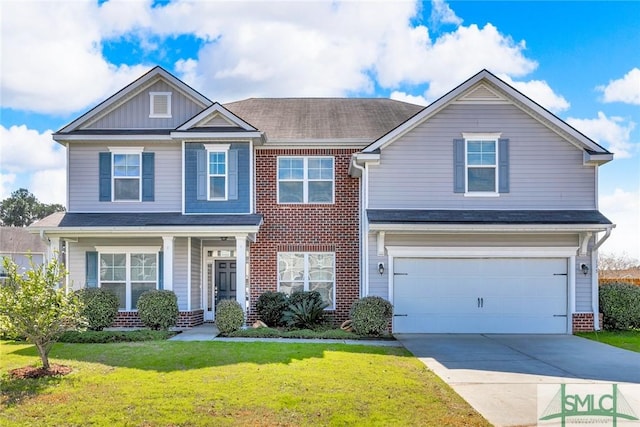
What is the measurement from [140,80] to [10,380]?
10.3m

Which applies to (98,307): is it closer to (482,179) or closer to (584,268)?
(482,179)

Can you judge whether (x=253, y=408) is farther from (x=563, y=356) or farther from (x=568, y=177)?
(x=568, y=177)

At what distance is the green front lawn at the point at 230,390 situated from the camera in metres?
7.25

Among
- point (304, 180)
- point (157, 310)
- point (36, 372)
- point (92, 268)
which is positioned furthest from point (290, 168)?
point (36, 372)

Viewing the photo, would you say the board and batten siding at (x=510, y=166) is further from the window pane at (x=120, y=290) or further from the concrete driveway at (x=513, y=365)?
the window pane at (x=120, y=290)

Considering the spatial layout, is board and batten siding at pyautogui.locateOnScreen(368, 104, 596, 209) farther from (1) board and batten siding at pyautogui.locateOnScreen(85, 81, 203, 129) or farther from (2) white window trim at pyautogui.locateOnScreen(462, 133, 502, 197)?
(1) board and batten siding at pyautogui.locateOnScreen(85, 81, 203, 129)

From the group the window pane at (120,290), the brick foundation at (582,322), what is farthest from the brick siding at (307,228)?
the brick foundation at (582,322)

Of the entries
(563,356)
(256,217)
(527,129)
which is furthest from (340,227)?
(563,356)

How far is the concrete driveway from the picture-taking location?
7.98 meters

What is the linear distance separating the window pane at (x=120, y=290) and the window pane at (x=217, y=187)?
3766 mm

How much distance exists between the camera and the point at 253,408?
755cm

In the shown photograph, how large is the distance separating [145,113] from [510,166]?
10.8 metres

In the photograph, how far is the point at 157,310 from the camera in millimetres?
14938

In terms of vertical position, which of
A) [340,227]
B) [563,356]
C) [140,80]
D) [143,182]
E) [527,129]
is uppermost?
[140,80]
